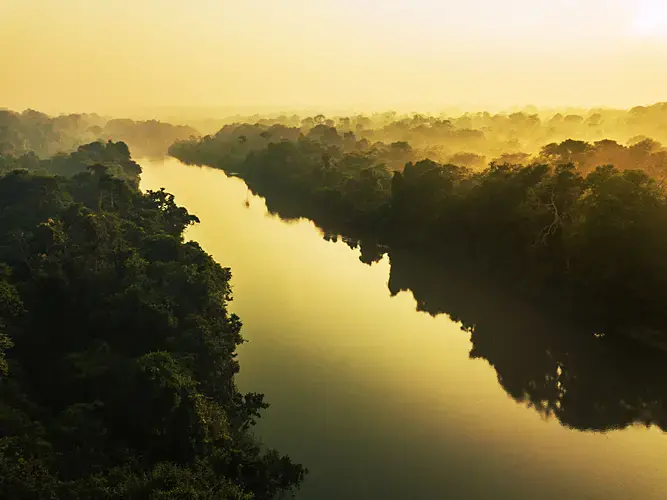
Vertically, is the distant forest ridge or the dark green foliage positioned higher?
the distant forest ridge

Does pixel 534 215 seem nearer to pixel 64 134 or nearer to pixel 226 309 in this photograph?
pixel 226 309

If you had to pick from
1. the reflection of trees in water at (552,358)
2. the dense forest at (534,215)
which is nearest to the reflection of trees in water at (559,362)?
the reflection of trees in water at (552,358)

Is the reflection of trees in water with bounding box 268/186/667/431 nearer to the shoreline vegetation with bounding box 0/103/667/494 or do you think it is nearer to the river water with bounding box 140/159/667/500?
the shoreline vegetation with bounding box 0/103/667/494

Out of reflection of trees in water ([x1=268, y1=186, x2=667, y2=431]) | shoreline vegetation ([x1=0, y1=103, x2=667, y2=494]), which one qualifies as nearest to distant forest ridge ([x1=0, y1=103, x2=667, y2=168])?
shoreline vegetation ([x1=0, y1=103, x2=667, y2=494])

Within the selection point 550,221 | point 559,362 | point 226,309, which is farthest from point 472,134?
point 226,309

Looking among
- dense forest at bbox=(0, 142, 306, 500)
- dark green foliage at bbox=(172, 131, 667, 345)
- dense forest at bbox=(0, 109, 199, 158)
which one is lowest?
dense forest at bbox=(0, 142, 306, 500)

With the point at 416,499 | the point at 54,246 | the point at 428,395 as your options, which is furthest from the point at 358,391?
the point at 54,246
